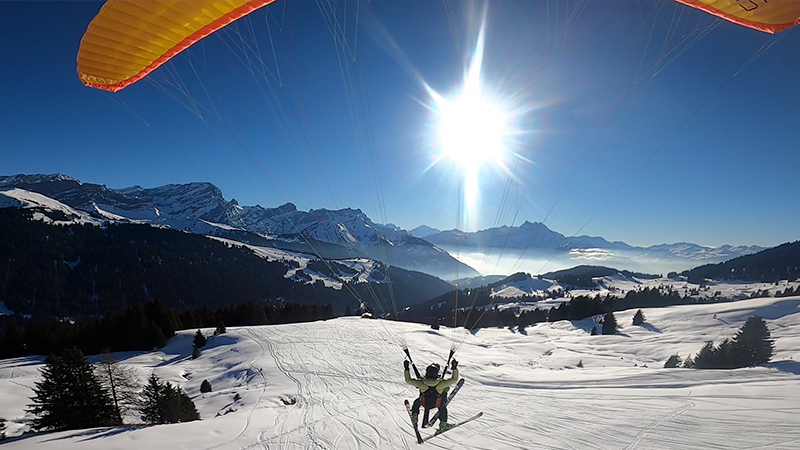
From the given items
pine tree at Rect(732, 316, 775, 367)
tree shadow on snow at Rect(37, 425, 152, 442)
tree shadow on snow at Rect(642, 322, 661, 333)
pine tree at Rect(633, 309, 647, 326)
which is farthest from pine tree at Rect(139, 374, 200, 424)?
pine tree at Rect(633, 309, 647, 326)

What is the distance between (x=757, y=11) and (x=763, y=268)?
193 meters

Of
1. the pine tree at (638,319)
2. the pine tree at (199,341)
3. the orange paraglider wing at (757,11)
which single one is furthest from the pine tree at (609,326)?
the orange paraglider wing at (757,11)

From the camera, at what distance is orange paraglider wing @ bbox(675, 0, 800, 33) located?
16.8 ft

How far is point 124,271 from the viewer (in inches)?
4919

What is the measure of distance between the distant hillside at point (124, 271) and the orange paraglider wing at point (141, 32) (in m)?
110

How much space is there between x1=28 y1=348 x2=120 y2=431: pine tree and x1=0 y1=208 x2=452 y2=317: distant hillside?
9613 centimetres

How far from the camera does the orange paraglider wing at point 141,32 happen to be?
5.41 metres

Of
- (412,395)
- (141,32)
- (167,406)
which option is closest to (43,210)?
(167,406)

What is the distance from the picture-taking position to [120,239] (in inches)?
5719

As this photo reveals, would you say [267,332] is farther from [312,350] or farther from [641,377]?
[641,377]

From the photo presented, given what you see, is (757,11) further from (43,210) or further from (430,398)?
(43,210)

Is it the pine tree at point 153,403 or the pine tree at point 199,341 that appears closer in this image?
the pine tree at point 153,403

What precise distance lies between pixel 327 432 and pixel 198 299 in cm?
13293

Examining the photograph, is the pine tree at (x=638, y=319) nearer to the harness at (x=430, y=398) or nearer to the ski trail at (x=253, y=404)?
the ski trail at (x=253, y=404)
